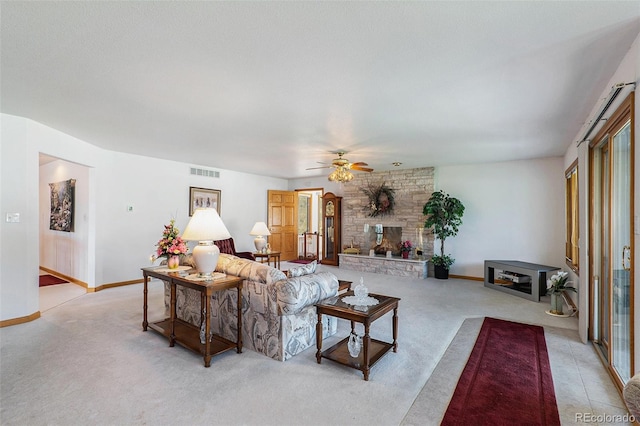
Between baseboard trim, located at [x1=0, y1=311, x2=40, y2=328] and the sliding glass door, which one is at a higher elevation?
the sliding glass door

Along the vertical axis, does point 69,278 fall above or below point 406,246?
below

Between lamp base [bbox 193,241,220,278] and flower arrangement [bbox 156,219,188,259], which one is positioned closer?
lamp base [bbox 193,241,220,278]

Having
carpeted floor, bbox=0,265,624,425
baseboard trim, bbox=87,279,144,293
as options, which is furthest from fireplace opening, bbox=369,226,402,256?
baseboard trim, bbox=87,279,144,293

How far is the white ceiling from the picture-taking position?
1768 millimetres

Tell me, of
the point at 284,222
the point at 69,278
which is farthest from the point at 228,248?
the point at 69,278

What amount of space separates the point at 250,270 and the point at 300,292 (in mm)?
617

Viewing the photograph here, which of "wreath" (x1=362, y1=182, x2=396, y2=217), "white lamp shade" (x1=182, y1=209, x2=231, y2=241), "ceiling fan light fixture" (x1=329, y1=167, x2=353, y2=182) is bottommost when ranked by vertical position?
"white lamp shade" (x1=182, y1=209, x2=231, y2=241)

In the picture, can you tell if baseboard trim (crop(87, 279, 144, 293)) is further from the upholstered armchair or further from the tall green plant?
the tall green plant

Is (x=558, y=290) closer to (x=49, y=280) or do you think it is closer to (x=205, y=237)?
(x=205, y=237)

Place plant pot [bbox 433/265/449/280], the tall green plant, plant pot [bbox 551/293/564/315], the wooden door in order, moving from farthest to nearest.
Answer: the wooden door, plant pot [bbox 433/265/449/280], the tall green plant, plant pot [bbox 551/293/564/315]

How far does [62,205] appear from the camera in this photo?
6.07m

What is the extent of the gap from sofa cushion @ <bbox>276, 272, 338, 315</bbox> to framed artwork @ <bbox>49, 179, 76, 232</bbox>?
5.23 metres

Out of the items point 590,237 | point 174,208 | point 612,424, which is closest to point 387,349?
point 612,424

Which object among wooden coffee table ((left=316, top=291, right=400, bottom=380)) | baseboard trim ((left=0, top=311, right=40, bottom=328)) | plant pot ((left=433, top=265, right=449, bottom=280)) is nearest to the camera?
wooden coffee table ((left=316, top=291, right=400, bottom=380))
